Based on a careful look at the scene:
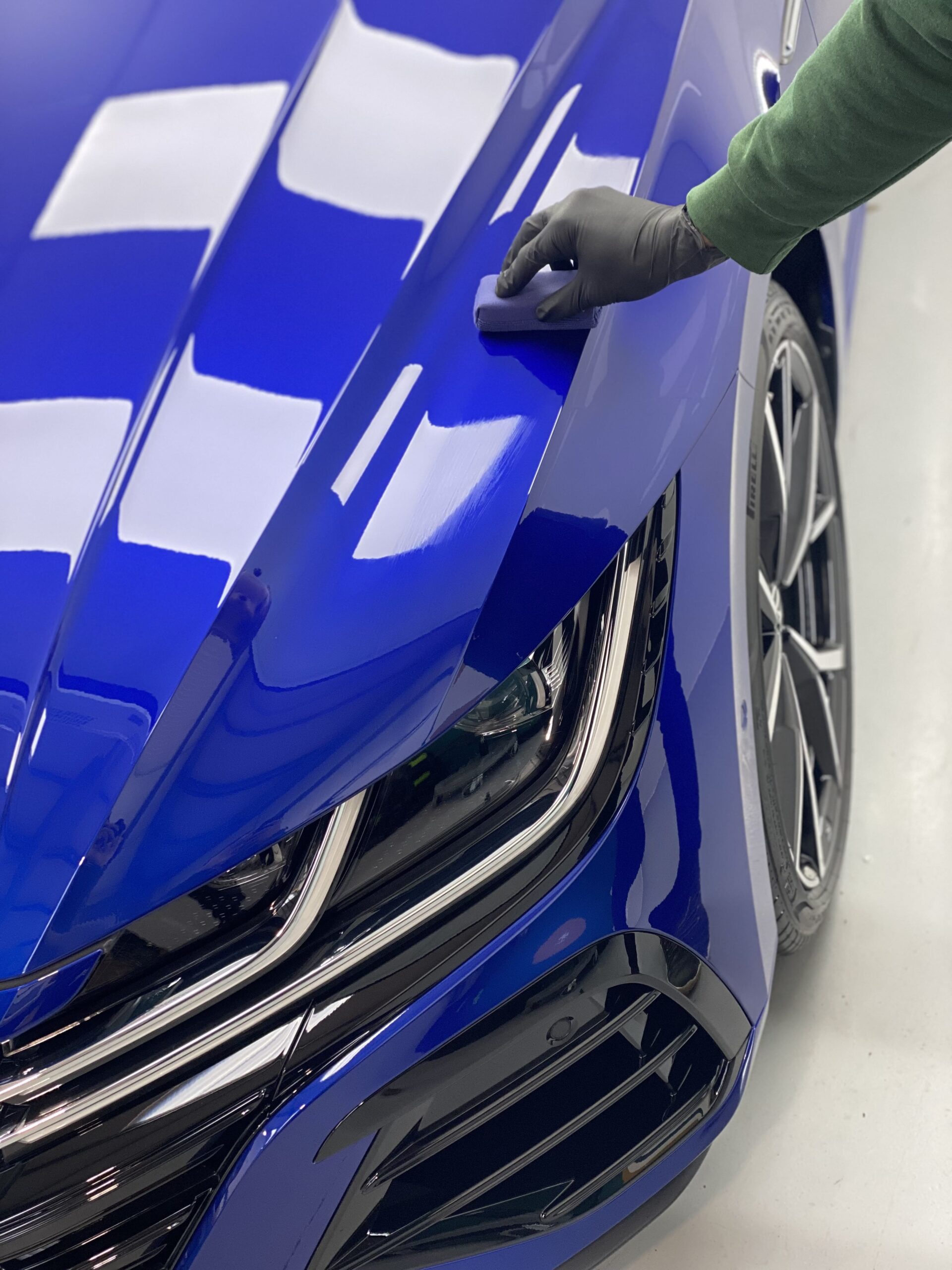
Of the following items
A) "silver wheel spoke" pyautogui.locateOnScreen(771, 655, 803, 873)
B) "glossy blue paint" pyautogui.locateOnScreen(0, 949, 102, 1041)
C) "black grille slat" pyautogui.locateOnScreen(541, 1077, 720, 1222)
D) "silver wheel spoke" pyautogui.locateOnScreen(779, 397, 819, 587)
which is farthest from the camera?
"silver wheel spoke" pyautogui.locateOnScreen(779, 397, 819, 587)

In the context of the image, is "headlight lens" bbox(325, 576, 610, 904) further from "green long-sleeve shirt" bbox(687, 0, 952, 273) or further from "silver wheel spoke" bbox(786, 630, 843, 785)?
"silver wheel spoke" bbox(786, 630, 843, 785)

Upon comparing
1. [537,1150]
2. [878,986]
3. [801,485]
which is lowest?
[878,986]

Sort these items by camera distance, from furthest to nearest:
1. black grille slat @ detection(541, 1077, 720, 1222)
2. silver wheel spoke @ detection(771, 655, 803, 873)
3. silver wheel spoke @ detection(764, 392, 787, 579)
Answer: silver wheel spoke @ detection(771, 655, 803, 873) < silver wheel spoke @ detection(764, 392, 787, 579) < black grille slat @ detection(541, 1077, 720, 1222)

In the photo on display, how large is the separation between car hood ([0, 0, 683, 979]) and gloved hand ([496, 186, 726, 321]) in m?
0.04

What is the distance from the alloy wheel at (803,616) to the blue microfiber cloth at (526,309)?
0.33m

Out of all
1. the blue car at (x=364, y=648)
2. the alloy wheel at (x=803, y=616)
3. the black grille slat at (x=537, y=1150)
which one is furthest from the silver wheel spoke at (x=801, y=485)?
the black grille slat at (x=537, y=1150)

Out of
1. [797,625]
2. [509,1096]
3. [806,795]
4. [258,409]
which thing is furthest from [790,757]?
[258,409]

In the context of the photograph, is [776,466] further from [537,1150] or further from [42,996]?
[42,996]

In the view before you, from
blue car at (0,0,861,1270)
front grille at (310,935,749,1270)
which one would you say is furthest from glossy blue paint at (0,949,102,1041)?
front grille at (310,935,749,1270)

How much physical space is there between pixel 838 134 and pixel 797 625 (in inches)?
30.9

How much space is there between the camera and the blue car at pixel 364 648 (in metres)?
0.84

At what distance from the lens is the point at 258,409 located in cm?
93

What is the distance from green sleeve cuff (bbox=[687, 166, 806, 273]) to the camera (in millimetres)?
964

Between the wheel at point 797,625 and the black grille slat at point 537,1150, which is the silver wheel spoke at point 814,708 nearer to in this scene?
the wheel at point 797,625
